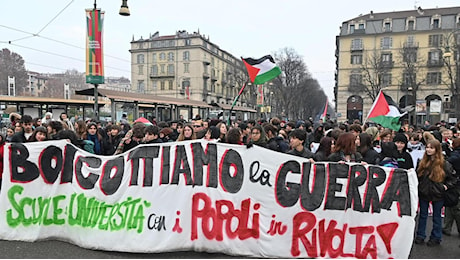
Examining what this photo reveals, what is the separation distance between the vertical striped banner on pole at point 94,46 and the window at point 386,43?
192 ft

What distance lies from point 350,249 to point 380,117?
530cm

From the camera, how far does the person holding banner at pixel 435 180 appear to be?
14.2 feet

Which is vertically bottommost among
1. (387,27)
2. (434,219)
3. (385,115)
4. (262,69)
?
(434,219)

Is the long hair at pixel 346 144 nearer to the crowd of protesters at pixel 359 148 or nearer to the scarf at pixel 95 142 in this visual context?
the crowd of protesters at pixel 359 148

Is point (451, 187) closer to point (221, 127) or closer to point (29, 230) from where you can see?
point (221, 127)

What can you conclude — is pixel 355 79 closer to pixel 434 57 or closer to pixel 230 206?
pixel 434 57

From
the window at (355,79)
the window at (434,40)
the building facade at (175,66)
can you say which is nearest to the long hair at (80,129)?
the window at (355,79)

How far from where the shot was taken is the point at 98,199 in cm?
430

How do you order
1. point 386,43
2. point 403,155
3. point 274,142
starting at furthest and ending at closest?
1. point 386,43
2. point 274,142
3. point 403,155

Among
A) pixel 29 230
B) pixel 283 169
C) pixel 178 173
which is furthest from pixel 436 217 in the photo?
pixel 29 230

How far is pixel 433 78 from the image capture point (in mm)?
55875

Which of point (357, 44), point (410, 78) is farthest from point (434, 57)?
point (410, 78)

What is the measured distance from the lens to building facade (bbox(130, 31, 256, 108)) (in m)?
72.4

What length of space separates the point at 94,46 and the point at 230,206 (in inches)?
362
